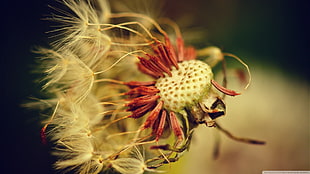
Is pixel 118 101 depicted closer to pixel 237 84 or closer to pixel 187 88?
pixel 187 88

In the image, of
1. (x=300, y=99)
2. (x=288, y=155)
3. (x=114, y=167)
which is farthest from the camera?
(x=300, y=99)

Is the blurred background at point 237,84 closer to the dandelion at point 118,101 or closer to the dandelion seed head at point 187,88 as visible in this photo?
the dandelion at point 118,101

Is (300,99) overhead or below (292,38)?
below

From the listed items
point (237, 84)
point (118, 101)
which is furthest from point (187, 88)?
point (237, 84)

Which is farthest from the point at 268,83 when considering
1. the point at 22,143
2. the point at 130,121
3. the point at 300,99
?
the point at 22,143

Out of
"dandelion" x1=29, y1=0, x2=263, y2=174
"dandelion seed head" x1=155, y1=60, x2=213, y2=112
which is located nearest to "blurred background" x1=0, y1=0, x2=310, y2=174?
"dandelion" x1=29, y1=0, x2=263, y2=174

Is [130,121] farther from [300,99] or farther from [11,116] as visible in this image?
[300,99]

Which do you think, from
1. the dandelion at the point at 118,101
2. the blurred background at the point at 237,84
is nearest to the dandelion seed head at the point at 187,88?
the dandelion at the point at 118,101
